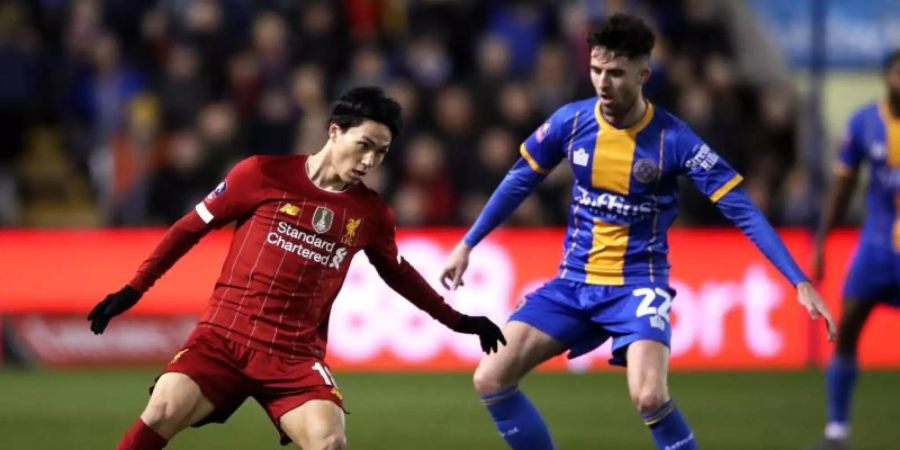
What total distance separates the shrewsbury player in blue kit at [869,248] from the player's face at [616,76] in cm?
254

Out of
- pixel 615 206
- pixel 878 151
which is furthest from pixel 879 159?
pixel 615 206

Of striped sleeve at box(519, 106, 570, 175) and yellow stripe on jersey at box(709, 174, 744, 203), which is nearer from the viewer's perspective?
yellow stripe on jersey at box(709, 174, 744, 203)

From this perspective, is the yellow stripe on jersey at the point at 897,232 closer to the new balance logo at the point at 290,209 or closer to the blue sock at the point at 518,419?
the blue sock at the point at 518,419

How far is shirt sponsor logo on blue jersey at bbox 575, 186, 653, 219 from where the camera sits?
7207mm

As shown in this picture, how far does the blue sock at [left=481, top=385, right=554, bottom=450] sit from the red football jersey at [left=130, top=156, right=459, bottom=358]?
1009 millimetres

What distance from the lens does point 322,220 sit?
648 cm

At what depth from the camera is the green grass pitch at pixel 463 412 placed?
9328mm

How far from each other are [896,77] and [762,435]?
7.33ft

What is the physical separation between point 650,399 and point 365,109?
5.48 feet

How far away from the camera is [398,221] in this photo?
14156mm

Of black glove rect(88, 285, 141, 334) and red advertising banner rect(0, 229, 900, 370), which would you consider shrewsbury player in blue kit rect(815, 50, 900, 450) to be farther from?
black glove rect(88, 285, 141, 334)

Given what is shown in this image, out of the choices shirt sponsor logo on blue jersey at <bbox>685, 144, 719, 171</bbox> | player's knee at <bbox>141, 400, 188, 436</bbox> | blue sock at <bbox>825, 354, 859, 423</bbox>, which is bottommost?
blue sock at <bbox>825, 354, 859, 423</bbox>

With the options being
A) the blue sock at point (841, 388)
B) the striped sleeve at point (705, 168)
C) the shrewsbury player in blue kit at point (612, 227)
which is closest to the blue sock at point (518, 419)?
the shrewsbury player in blue kit at point (612, 227)

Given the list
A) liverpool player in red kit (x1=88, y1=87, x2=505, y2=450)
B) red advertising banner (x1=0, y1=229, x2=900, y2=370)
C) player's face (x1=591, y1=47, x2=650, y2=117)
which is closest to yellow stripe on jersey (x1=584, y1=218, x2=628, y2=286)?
player's face (x1=591, y1=47, x2=650, y2=117)
